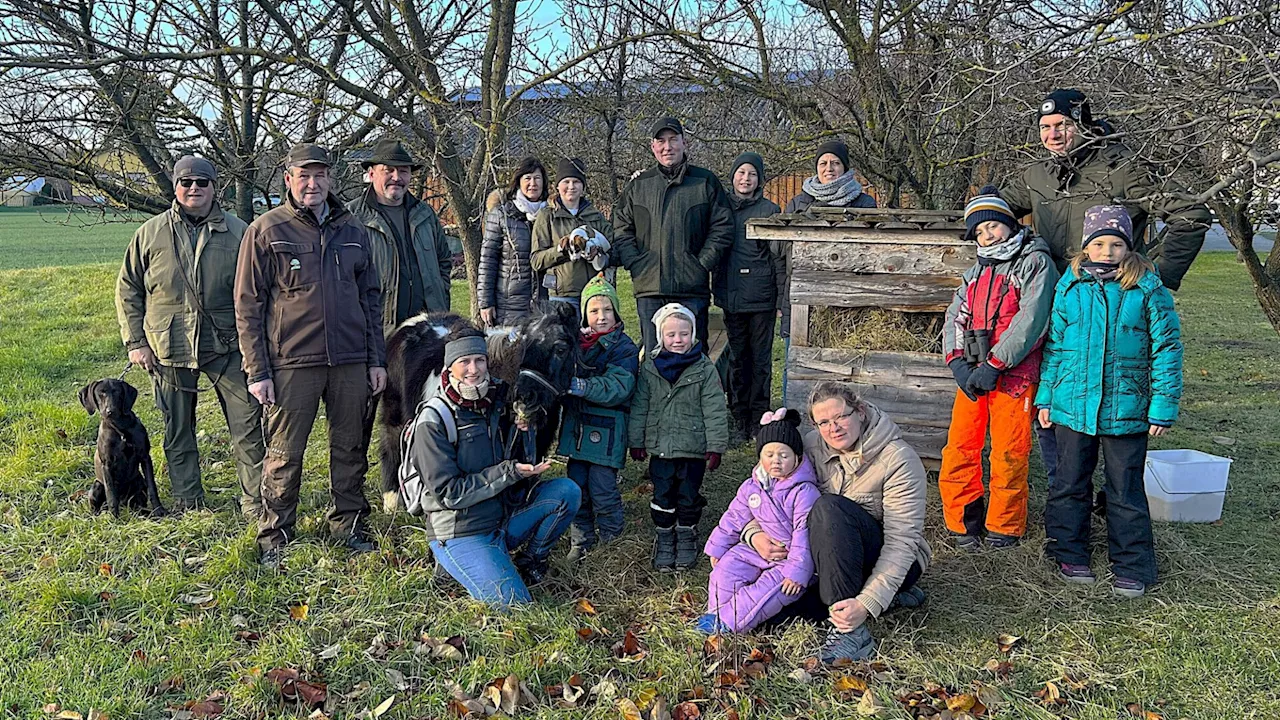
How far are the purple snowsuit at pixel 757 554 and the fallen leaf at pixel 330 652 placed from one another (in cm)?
144

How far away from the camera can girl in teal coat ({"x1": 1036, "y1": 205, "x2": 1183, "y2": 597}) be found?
3744mm

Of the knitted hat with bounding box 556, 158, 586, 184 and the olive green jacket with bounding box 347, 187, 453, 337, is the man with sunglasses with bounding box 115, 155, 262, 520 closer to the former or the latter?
the olive green jacket with bounding box 347, 187, 453, 337

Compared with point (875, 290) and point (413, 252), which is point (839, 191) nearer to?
point (875, 290)

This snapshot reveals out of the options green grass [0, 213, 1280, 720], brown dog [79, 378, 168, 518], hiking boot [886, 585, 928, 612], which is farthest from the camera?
brown dog [79, 378, 168, 518]

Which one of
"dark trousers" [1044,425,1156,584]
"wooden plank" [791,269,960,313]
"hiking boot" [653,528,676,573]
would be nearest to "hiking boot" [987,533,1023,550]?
"dark trousers" [1044,425,1156,584]

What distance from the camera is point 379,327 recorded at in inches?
169

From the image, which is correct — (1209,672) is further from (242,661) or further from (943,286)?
(242,661)

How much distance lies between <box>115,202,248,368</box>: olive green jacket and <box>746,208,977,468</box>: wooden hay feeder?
281cm

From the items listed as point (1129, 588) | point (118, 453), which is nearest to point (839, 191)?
point (1129, 588)

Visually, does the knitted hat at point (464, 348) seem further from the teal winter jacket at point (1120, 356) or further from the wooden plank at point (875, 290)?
the teal winter jacket at point (1120, 356)

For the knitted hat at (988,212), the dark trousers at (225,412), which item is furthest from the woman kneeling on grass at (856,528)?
the dark trousers at (225,412)

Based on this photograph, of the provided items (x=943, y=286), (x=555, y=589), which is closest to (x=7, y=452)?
(x=555, y=589)

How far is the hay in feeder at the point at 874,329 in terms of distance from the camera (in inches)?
196

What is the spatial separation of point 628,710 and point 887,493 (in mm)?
1278
